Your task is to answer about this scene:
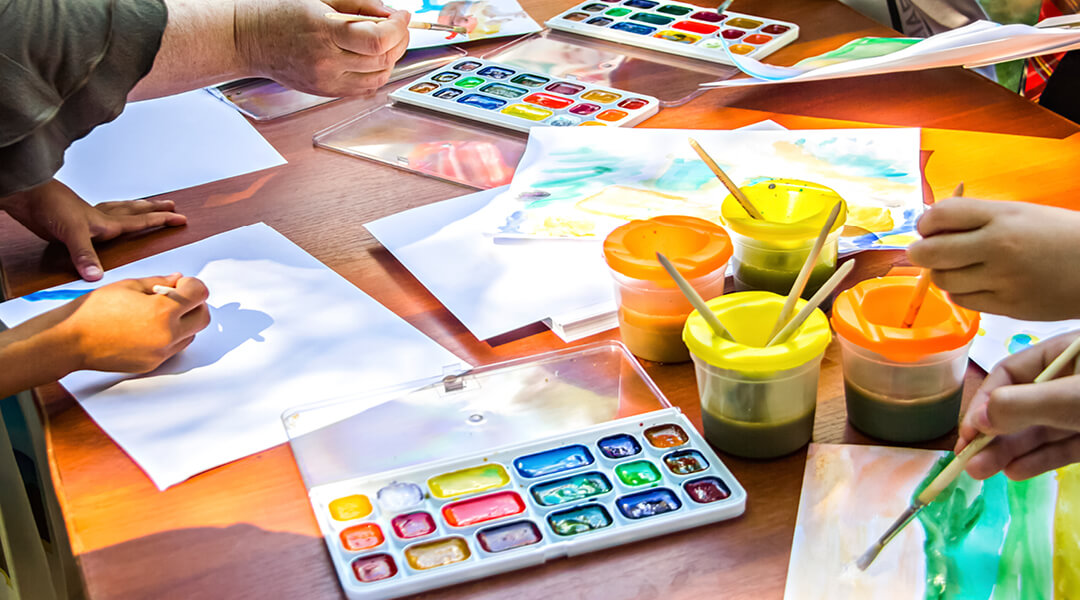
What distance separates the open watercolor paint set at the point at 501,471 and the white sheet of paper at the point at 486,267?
0.09 meters

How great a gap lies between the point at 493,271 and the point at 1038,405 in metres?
0.51

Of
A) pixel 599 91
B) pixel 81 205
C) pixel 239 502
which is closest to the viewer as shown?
pixel 239 502

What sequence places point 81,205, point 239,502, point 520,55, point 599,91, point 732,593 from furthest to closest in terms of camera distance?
point 520,55
point 599,91
point 81,205
point 239,502
point 732,593

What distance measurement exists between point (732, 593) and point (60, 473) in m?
0.50

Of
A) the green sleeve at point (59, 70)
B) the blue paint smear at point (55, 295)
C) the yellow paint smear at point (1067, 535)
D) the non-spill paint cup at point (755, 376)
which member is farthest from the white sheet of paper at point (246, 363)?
the yellow paint smear at point (1067, 535)

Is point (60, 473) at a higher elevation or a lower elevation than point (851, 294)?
lower

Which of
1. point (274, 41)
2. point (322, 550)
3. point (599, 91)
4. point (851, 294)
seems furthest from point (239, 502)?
point (599, 91)

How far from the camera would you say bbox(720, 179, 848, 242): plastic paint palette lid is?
2.57 feet

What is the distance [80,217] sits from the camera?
101 centimetres

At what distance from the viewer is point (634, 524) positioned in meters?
0.62

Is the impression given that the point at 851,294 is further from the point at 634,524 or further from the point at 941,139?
the point at 941,139

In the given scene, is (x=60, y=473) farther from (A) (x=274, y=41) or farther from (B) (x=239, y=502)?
(A) (x=274, y=41)

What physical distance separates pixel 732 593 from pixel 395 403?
1.03 feet

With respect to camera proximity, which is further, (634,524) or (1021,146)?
(1021,146)
